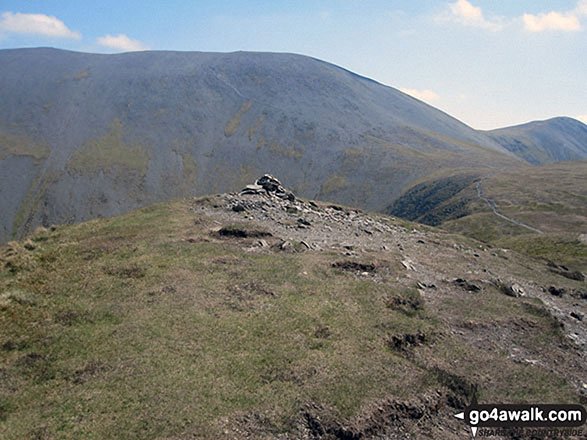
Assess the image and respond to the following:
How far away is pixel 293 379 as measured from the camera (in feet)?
44.4

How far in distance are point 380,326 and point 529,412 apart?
21.3 ft

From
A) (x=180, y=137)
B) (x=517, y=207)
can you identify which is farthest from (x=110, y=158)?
(x=517, y=207)

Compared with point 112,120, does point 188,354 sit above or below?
below

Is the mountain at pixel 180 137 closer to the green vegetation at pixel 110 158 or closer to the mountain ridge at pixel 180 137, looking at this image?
the green vegetation at pixel 110 158

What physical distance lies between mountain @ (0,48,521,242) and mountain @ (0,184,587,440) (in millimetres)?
92900

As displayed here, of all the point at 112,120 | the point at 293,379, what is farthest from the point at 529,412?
the point at 112,120

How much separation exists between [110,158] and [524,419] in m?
140

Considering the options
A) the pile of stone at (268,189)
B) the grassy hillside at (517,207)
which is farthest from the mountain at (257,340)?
the grassy hillside at (517,207)

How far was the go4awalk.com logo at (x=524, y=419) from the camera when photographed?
42.5 feet

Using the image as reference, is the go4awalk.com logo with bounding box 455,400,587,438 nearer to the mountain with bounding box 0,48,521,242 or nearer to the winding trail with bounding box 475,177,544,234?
the winding trail with bounding box 475,177,544,234

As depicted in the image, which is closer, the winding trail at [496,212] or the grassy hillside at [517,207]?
the grassy hillside at [517,207]

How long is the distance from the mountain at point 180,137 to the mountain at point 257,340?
3657 inches

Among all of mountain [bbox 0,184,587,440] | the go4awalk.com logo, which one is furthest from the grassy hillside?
the go4awalk.com logo

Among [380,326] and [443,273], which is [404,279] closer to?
[443,273]
